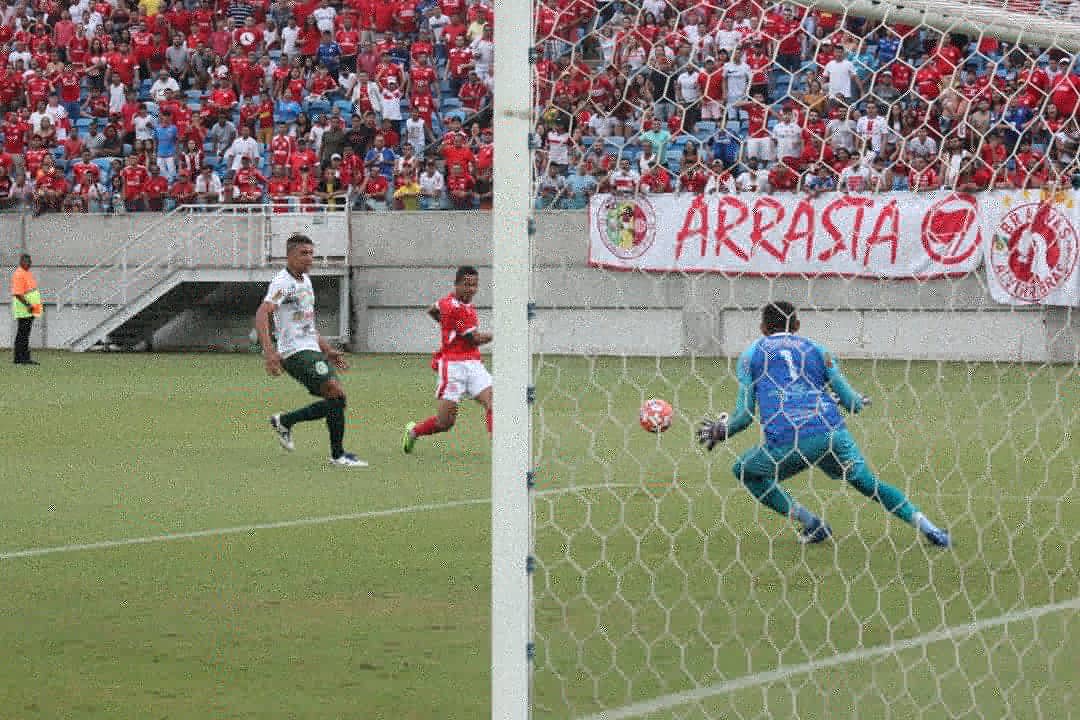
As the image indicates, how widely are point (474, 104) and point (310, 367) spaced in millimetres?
13875

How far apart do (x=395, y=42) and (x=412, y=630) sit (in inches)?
1072

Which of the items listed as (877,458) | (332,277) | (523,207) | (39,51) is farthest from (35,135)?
(523,207)

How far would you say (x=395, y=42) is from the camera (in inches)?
1334

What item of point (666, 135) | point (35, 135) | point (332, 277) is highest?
point (666, 135)

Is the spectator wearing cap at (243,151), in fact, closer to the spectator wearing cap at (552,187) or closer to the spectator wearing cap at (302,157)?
the spectator wearing cap at (302,157)

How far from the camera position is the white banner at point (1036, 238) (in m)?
7.95

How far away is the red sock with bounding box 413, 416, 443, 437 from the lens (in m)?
14.7

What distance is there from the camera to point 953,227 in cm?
1206

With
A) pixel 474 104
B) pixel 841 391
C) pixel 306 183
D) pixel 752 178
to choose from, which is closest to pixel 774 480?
pixel 841 391

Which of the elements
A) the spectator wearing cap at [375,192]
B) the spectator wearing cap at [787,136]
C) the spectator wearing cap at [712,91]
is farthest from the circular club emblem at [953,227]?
the spectator wearing cap at [375,192]

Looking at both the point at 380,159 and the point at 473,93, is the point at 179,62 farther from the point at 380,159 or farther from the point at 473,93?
the point at 473,93

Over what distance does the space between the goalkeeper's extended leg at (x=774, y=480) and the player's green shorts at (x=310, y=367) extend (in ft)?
16.5

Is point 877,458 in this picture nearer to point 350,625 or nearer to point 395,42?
point 350,625

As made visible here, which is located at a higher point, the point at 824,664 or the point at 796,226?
the point at 796,226
